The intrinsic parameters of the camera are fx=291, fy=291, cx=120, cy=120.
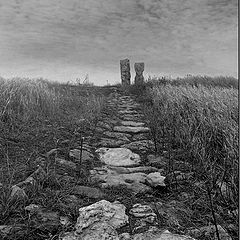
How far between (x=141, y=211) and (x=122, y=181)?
68 centimetres

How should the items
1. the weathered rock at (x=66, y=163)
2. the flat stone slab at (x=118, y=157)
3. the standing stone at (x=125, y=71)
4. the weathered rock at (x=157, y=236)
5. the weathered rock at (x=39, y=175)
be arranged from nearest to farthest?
the weathered rock at (x=157, y=236) → the weathered rock at (x=39, y=175) → the weathered rock at (x=66, y=163) → the flat stone slab at (x=118, y=157) → the standing stone at (x=125, y=71)

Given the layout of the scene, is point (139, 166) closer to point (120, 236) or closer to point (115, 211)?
point (115, 211)

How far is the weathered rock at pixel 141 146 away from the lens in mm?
4133

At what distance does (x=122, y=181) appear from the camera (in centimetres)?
288

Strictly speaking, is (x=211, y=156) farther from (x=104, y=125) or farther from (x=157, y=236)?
(x=104, y=125)

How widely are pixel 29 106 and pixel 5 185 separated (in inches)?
138

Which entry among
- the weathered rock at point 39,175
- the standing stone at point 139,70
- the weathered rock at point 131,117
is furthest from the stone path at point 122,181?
the standing stone at point 139,70

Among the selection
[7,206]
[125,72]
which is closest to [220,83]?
[125,72]

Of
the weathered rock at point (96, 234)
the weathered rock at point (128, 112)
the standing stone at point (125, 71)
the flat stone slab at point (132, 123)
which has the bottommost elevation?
the weathered rock at point (96, 234)

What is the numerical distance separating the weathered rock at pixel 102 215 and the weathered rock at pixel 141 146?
1865 millimetres

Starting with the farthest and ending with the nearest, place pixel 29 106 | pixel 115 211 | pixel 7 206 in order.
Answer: pixel 29 106 < pixel 115 211 < pixel 7 206

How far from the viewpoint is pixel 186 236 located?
5.90ft

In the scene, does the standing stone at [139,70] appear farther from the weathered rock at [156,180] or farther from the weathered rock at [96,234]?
the weathered rock at [96,234]

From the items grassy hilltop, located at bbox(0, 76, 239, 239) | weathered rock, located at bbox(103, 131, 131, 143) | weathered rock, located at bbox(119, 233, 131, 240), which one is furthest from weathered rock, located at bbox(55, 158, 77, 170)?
weathered rock, located at bbox(103, 131, 131, 143)
